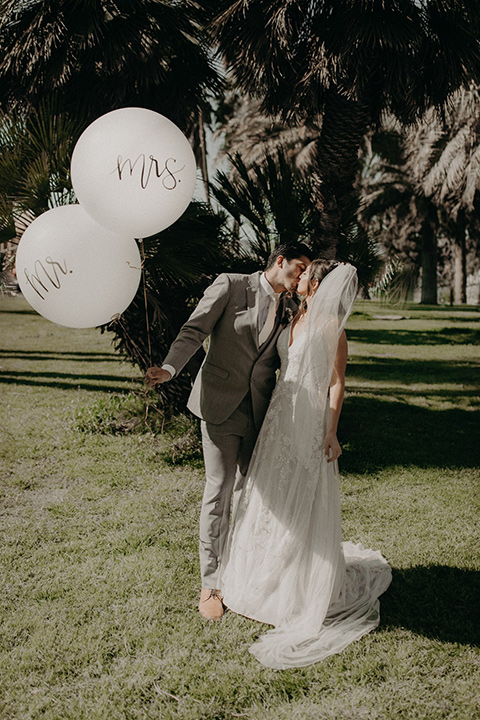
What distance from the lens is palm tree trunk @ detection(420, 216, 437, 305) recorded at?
27.1 meters

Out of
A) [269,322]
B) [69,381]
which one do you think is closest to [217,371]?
[269,322]

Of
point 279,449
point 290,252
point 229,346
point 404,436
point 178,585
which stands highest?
point 290,252

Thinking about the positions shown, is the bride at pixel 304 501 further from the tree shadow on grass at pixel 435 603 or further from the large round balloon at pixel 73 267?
the large round balloon at pixel 73 267

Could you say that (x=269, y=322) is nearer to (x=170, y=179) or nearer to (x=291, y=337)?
(x=291, y=337)

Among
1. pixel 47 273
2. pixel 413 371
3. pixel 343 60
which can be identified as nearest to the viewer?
pixel 47 273

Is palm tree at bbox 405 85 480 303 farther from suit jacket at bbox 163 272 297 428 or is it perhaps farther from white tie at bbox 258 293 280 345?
suit jacket at bbox 163 272 297 428

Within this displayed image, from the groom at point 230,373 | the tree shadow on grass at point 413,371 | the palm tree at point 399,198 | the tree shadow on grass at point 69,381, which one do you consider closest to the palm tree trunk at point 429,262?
the palm tree at point 399,198

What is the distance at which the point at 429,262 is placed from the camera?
93.2 ft

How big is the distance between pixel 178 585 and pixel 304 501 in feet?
3.29

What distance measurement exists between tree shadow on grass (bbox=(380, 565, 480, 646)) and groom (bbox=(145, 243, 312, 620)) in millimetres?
1030

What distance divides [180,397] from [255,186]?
2.58 m

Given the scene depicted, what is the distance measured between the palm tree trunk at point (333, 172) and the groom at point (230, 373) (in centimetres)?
274

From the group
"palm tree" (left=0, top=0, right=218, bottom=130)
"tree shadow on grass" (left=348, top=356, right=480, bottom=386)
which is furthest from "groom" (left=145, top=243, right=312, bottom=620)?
"tree shadow on grass" (left=348, top=356, right=480, bottom=386)

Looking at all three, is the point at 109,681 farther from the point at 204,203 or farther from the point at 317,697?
the point at 204,203
